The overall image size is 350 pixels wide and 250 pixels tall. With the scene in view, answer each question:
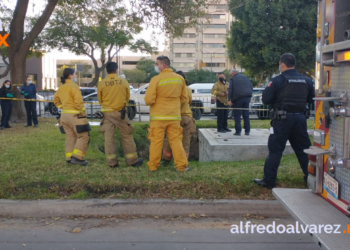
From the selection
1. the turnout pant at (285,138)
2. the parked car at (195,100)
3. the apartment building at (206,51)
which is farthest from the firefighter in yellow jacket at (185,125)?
the apartment building at (206,51)

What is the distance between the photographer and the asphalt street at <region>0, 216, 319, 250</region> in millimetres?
4566

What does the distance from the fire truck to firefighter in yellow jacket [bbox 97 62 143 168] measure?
3.24 m

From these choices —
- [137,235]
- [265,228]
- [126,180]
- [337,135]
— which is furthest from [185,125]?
[337,135]

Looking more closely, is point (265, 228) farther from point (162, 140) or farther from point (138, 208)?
point (162, 140)

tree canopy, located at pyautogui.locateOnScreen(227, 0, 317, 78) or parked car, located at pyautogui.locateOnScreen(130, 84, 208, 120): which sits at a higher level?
tree canopy, located at pyautogui.locateOnScreen(227, 0, 317, 78)

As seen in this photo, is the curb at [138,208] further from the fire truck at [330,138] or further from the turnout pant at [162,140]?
the turnout pant at [162,140]

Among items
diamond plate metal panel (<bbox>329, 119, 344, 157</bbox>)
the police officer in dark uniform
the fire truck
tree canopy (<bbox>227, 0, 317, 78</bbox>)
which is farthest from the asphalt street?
tree canopy (<bbox>227, 0, 317, 78</bbox>)

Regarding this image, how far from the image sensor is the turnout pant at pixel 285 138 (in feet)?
18.4

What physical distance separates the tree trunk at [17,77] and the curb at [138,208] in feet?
32.1

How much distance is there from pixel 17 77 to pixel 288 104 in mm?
11648

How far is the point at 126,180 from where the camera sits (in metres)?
6.22

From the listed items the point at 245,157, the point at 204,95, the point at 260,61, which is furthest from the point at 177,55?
the point at 245,157

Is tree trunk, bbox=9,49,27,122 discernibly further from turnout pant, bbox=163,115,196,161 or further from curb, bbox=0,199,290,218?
curb, bbox=0,199,290,218

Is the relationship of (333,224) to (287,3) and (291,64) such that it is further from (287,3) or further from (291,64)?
(287,3)
